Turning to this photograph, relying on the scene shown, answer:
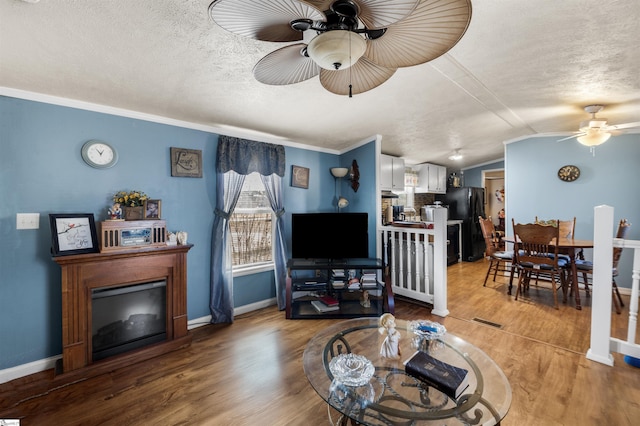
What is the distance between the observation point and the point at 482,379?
133 cm

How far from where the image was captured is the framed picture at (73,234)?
80.4 inches

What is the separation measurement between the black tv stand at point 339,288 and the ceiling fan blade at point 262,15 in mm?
2431

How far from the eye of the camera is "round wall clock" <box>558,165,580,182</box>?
4062 mm

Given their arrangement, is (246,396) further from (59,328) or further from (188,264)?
(59,328)

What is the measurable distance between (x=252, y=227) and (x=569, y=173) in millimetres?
4956

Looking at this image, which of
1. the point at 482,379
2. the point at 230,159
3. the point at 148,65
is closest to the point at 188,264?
the point at 230,159

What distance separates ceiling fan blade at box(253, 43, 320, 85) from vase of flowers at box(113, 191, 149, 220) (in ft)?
6.00

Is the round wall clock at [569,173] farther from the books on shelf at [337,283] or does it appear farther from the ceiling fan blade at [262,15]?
Answer: the ceiling fan blade at [262,15]

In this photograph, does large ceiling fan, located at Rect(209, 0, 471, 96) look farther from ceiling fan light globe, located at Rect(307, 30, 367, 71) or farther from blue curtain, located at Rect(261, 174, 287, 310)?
blue curtain, located at Rect(261, 174, 287, 310)

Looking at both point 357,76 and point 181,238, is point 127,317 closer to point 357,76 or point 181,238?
point 181,238

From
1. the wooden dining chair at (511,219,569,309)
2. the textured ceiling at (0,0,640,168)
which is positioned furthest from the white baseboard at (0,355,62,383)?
the wooden dining chair at (511,219,569,309)

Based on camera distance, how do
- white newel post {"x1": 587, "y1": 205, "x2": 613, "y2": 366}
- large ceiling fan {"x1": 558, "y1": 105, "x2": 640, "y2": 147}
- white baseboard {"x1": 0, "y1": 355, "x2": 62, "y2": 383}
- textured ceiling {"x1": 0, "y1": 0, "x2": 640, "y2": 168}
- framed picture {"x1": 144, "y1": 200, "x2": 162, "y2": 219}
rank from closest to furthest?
textured ceiling {"x1": 0, "y1": 0, "x2": 640, "y2": 168} → white baseboard {"x1": 0, "y1": 355, "x2": 62, "y2": 383} → white newel post {"x1": 587, "y1": 205, "x2": 613, "y2": 366} → framed picture {"x1": 144, "y1": 200, "x2": 162, "y2": 219} → large ceiling fan {"x1": 558, "y1": 105, "x2": 640, "y2": 147}

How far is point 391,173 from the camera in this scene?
443cm

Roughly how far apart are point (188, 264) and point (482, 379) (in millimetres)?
2757
